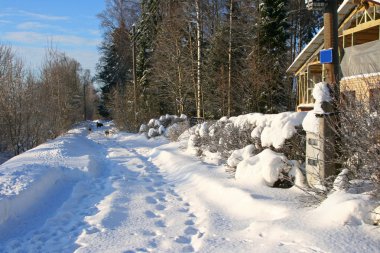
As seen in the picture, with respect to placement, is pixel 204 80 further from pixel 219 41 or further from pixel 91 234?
pixel 91 234

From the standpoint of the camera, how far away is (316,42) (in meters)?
21.2

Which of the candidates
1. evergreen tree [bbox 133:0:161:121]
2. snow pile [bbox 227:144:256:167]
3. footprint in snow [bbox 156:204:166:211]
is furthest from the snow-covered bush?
evergreen tree [bbox 133:0:161:121]

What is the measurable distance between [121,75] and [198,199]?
175 ft

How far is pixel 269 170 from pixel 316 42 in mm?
15528

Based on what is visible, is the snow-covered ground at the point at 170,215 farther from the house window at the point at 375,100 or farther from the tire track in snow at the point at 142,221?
the house window at the point at 375,100

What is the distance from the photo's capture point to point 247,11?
28.3 meters

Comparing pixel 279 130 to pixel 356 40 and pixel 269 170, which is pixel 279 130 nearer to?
pixel 269 170

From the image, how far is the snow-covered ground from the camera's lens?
4766mm

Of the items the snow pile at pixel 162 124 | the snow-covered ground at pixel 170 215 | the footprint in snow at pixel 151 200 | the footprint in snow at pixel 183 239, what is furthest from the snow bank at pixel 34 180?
the snow pile at pixel 162 124

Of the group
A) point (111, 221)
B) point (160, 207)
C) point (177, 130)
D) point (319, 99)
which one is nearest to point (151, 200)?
point (160, 207)

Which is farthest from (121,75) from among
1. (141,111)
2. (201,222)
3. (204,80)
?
(201,222)

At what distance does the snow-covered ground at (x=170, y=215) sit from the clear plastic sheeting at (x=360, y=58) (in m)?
9.57

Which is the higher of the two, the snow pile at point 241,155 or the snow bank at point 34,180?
the snow pile at point 241,155

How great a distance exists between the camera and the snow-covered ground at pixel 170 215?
15.6 feet
